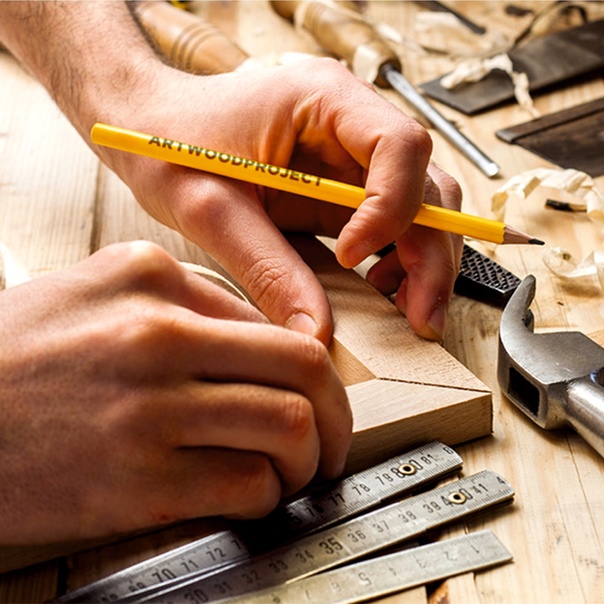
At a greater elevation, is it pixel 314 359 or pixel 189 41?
pixel 314 359

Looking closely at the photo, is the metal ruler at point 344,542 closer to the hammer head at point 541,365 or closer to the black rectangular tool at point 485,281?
the hammer head at point 541,365

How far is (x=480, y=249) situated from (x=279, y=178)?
356 mm

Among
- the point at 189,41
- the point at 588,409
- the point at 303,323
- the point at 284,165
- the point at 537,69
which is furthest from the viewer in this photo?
the point at 537,69

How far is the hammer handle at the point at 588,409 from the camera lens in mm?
928

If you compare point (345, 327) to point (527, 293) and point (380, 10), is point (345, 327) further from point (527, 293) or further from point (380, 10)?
point (380, 10)

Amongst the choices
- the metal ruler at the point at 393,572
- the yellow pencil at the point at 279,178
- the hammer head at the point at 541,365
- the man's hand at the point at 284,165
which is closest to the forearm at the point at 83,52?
the man's hand at the point at 284,165

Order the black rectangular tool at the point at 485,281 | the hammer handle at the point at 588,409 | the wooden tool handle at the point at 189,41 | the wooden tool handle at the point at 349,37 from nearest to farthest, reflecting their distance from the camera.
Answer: the hammer handle at the point at 588,409 < the black rectangular tool at the point at 485,281 < the wooden tool handle at the point at 189,41 < the wooden tool handle at the point at 349,37

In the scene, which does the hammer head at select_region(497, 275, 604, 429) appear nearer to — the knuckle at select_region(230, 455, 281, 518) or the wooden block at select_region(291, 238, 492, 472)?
the wooden block at select_region(291, 238, 492, 472)

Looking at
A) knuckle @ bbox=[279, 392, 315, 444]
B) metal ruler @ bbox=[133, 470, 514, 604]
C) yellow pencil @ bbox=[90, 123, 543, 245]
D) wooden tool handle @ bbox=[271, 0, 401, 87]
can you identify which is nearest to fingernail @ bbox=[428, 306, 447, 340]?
yellow pencil @ bbox=[90, 123, 543, 245]

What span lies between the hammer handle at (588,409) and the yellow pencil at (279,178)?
24cm

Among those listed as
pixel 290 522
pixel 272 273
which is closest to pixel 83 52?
pixel 272 273

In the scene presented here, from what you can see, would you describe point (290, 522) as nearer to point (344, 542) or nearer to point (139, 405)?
point (344, 542)

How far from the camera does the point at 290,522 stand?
88 centimetres

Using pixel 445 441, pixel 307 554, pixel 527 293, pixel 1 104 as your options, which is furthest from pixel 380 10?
pixel 307 554
